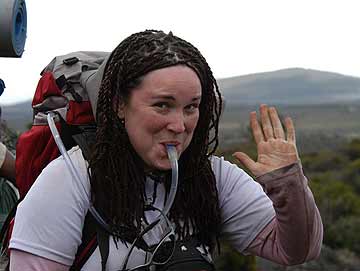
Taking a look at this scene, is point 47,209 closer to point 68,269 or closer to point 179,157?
point 68,269

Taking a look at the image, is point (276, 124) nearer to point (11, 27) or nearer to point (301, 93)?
point (11, 27)

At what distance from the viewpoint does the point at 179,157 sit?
2.19 meters

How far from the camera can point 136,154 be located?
2.16 m

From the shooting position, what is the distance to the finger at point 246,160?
82.7 inches

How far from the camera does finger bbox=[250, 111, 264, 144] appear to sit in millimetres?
2090

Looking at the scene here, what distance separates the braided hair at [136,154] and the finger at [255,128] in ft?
0.52

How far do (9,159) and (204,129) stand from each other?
0.87 meters

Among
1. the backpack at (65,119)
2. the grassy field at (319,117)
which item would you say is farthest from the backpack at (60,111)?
the grassy field at (319,117)

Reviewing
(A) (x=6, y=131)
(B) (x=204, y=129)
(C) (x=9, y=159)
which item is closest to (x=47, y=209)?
(B) (x=204, y=129)

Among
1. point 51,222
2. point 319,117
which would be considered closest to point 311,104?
point 319,117

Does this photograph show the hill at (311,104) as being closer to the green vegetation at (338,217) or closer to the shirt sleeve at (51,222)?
the green vegetation at (338,217)

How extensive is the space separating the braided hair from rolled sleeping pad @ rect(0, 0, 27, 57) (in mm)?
431

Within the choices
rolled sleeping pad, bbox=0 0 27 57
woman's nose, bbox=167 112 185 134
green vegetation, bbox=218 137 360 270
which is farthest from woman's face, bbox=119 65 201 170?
green vegetation, bbox=218 137 360 270

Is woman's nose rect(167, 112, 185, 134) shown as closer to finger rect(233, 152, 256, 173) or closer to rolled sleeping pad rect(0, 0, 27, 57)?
finger rect(233, 152, 256, 173)
